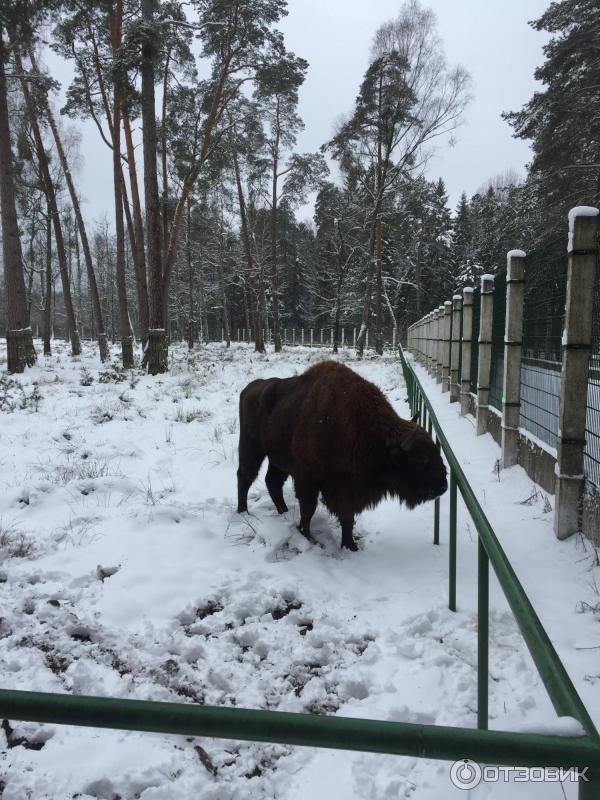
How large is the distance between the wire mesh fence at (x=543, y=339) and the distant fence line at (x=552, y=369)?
10mm

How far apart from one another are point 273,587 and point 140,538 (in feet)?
4.49

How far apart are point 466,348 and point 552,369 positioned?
3759mm

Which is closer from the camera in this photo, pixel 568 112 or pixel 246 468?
pixel 246 468

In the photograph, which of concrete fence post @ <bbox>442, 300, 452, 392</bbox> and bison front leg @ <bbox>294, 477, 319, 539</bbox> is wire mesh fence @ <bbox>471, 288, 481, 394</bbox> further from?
bison front leg @ <bbox>294, 477, 319, 539</bbox>

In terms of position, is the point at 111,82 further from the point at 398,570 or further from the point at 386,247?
the point at 386,247

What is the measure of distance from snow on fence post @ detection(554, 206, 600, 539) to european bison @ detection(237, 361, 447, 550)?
86 centimetres

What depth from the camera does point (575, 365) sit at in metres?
3.35

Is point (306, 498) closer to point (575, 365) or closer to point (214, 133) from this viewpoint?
point (575, 365)

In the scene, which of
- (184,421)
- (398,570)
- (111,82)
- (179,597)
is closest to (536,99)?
(111,82)

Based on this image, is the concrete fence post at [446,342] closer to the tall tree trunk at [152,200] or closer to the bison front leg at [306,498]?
the bison front leg at [306,498]

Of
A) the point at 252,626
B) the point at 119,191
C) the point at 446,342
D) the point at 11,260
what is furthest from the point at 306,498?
the point at 119,191

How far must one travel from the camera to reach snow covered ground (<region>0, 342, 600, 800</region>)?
1.96m
